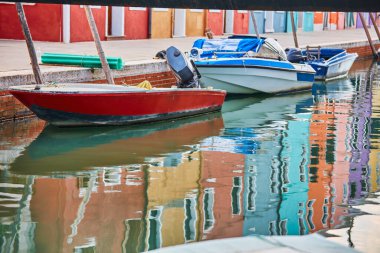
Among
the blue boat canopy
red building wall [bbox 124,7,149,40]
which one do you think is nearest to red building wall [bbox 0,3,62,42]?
red building wall [bbox 124,7,149,40]

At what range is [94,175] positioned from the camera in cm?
1130

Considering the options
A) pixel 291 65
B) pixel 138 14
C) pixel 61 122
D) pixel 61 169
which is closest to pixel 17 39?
pixel 138 14

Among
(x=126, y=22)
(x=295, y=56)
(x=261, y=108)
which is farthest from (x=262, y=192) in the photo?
(x=126, y=22)

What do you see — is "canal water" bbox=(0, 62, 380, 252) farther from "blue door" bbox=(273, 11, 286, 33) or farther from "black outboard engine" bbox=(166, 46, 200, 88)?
"blue door" bbox=(273, 11, 286, 33)

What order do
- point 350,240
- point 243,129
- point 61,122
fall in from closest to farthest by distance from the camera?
point 350,240
point 61,122
point 243,129

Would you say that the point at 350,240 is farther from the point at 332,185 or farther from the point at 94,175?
the point at 94,175

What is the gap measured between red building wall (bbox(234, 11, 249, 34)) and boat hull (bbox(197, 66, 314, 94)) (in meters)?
11.0

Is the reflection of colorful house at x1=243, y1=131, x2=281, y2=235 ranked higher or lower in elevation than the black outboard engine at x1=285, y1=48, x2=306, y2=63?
lower

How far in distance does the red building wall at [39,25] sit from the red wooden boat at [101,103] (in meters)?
7.06

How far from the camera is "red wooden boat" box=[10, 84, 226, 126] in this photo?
559 inches

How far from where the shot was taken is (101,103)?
14.8m

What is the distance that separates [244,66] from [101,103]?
Result: 19.5 ft

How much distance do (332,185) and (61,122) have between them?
5133 mm

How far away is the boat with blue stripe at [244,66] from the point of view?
19906mm
